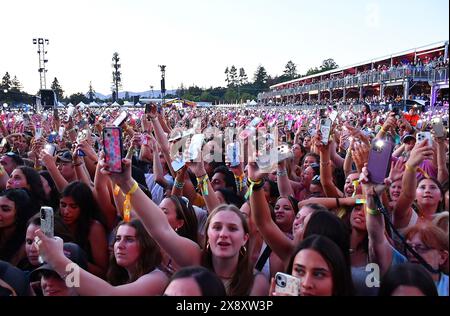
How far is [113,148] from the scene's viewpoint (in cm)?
263

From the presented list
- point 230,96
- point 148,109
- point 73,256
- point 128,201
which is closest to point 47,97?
point 148,109

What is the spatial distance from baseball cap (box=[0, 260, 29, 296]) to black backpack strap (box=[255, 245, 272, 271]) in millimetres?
1497

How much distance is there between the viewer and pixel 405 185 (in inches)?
129

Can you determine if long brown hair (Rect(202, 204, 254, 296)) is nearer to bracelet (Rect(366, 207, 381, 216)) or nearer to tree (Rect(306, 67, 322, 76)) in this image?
bracelet (Rect(366, 207, 381, 216))

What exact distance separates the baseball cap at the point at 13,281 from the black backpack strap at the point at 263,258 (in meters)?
1.50

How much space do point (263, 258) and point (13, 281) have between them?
1624mm

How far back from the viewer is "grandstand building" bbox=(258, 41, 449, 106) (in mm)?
24516

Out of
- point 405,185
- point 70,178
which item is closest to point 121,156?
point 405,185

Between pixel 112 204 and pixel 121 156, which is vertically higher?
pixel 121 156

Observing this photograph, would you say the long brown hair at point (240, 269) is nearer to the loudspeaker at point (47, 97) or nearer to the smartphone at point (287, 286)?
the smartphone at point (287, 286)

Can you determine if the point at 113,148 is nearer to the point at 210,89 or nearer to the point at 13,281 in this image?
the point at 13,281

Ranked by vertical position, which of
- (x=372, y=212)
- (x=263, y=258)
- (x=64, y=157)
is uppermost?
(x=64, y=157)
